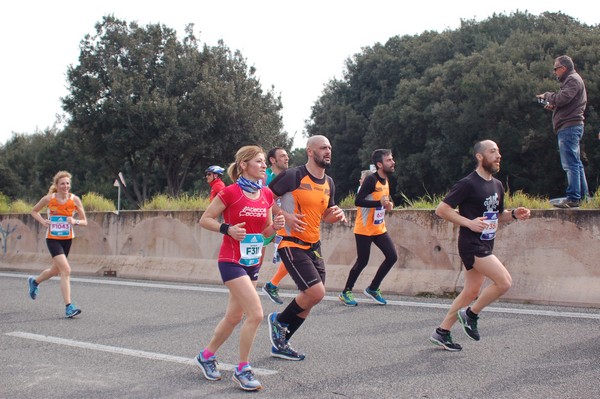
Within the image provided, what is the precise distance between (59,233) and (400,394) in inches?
257

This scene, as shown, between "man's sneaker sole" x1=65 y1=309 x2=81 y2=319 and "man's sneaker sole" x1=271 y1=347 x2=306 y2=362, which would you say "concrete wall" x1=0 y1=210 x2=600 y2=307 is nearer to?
"man's sneaker sole" x1=65 y1=309 x2=81 y2=319

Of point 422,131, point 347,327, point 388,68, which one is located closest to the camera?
point 347,327

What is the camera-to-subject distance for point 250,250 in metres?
5.75

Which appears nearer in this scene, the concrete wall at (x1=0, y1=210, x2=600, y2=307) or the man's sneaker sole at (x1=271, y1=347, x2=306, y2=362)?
the man's sneaker sole at (x1=271, y1=347, x2=306, y2=362)

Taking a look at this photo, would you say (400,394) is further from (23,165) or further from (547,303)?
(23,165)

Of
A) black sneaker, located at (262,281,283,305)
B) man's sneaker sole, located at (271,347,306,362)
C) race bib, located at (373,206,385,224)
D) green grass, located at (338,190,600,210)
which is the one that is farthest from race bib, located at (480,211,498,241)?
black sneaker, located at (262,281,283,305)

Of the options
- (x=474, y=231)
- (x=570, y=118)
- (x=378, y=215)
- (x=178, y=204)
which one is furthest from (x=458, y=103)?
(x=474, y=231)

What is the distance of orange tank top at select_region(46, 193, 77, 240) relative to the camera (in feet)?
32.9

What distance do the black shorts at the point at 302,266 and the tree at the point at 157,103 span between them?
36.5 m

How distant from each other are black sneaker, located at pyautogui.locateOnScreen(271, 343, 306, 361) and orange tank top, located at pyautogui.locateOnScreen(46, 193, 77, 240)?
4797 mm

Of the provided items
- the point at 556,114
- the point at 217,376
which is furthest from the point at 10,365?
the point at 556,114

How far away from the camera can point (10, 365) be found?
6.41 meters

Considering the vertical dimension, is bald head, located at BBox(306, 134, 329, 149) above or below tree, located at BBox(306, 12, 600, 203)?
below

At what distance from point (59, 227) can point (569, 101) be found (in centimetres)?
749
